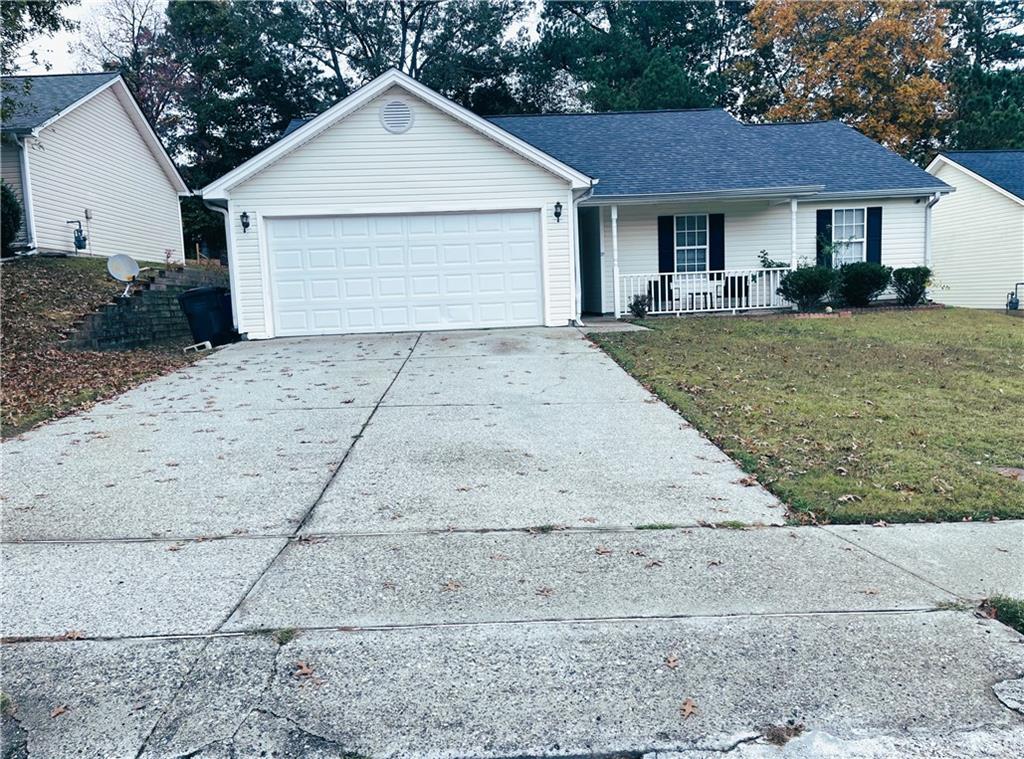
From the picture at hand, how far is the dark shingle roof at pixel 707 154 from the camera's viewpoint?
1692cm

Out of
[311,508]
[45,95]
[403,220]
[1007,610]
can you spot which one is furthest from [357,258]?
[1007,610]

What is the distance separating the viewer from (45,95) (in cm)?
1927

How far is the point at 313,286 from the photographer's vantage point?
1416 cm

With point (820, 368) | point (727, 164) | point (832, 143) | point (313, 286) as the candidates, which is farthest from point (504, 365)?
point (832, 143)

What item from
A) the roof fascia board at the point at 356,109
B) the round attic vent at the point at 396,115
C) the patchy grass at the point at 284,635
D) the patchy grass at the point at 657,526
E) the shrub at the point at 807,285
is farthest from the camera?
the shrub at the point at 807,285

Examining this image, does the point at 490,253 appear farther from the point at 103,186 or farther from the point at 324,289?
the point at 103,186

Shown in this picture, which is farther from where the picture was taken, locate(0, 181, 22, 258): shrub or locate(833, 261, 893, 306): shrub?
locate(833, 261, 893, 306): shrub

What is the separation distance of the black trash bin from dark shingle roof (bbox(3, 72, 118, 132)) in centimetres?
688

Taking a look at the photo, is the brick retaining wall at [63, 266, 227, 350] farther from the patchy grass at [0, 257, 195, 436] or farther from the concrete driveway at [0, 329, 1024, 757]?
the concrete driveway at [0, 329, 1024, 757]

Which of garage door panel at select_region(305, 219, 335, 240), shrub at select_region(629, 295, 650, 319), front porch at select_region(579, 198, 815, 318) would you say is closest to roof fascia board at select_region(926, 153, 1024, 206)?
front porch at select_region(579, 198, 815, 318)

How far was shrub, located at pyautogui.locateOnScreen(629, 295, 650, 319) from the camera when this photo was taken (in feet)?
53.3

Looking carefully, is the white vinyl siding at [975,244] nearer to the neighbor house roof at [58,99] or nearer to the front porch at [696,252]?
the front porch at [696,252]

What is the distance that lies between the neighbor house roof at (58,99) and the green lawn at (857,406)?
46.5 ft

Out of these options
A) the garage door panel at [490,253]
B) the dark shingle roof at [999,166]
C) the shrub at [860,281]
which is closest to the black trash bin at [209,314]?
the garage door panel at [490,253]
